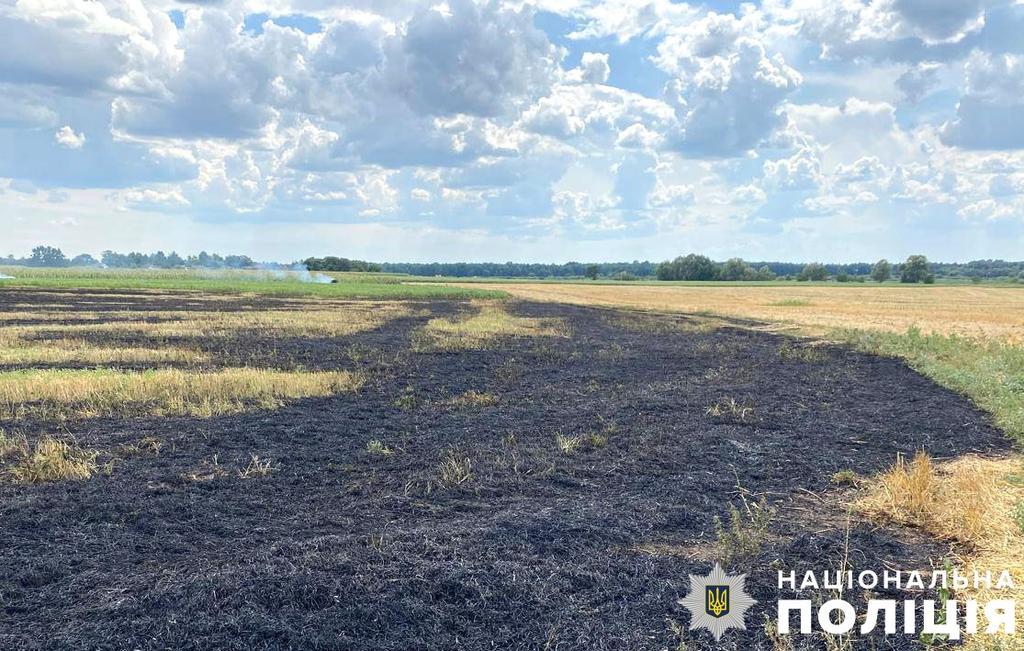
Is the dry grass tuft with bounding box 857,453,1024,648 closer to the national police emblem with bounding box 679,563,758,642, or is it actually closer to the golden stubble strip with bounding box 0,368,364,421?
the national police emblem with bounding box 679,563,758,642

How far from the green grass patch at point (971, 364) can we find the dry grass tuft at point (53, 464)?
14858 mm

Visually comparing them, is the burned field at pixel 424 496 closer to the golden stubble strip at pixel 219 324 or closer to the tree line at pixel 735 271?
the golden stubble strip at pixel 219 324

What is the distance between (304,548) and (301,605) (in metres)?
1.15

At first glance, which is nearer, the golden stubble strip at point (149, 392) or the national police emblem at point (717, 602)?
the national police emblem at point (717, 602)

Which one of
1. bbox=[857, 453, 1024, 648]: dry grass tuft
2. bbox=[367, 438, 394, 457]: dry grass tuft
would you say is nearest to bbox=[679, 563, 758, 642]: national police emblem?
bbox=[857, 453, 1024, 648]: dry grass tuft

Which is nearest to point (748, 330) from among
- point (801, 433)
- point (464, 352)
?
point (464, 352)

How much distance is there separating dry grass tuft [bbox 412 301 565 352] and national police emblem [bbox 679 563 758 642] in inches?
767

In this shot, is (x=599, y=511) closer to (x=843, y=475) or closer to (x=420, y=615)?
(x=420, y=615)

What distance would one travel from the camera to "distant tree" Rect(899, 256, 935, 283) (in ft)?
443

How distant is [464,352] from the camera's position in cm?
2452

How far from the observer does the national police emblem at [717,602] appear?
207 inches

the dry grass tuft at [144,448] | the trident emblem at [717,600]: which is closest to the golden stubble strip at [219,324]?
the dry grass tuft at [144,448]

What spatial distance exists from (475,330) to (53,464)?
23.8m

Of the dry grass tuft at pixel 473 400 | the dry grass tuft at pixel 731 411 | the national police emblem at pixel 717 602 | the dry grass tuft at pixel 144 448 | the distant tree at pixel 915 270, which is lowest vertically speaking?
the dry grass tuft at pixel 473 400
